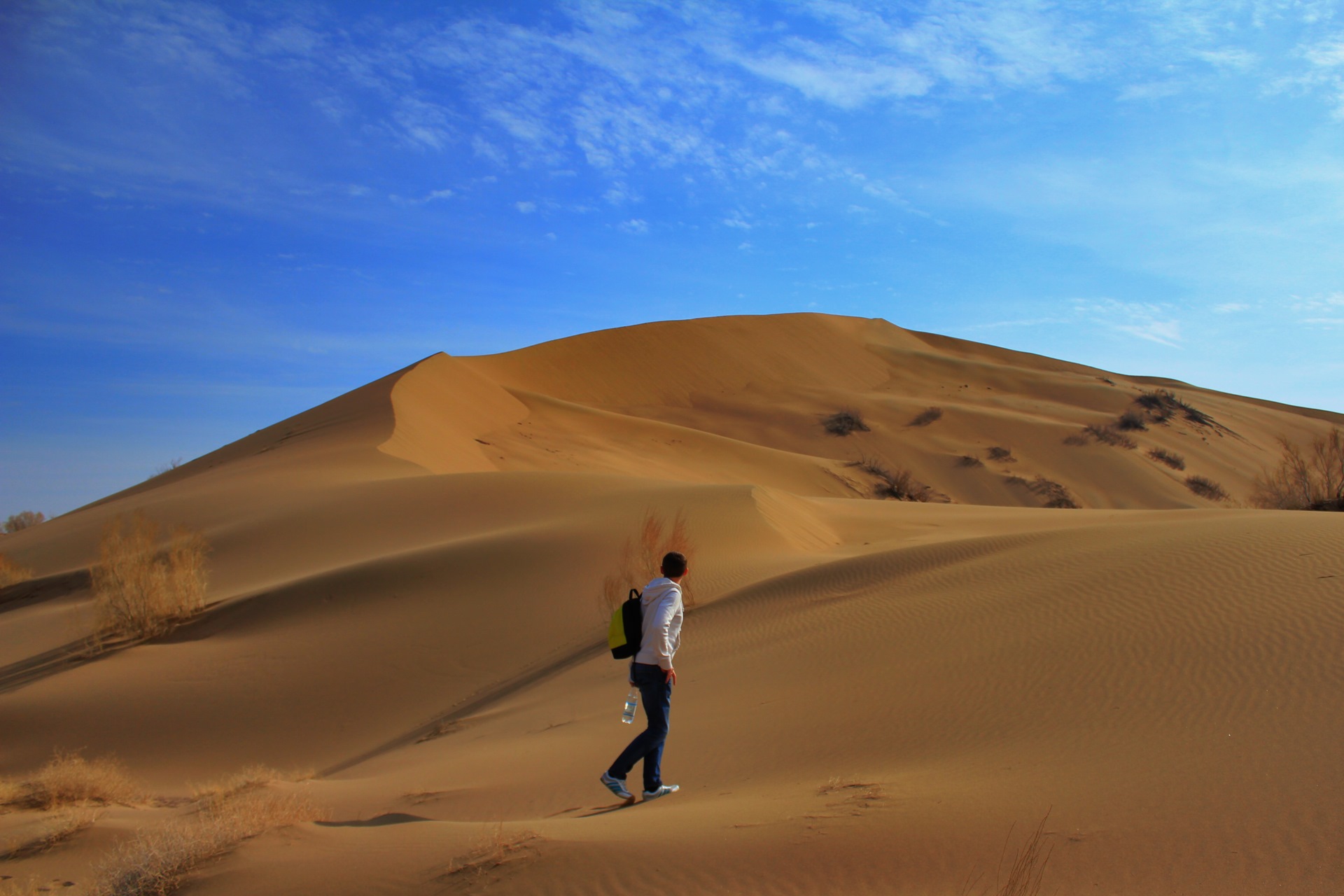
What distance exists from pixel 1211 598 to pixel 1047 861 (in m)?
5.35

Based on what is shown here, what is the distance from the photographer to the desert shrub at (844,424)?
39594mm

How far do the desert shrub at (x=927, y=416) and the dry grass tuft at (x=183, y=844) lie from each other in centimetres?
3765

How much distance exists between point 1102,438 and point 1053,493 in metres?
7.33

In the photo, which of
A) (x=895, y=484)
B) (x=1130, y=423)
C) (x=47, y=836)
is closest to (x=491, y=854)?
(x=47, y=836)

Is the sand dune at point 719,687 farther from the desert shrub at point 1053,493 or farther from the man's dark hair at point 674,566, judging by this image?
the desert shrub at point 1053,493

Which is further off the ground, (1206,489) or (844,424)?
(844,424)

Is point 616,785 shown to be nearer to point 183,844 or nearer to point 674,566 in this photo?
point 674,566

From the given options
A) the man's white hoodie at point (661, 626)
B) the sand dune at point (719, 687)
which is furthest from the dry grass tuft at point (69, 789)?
the man's white hoodie at point (661, 626)

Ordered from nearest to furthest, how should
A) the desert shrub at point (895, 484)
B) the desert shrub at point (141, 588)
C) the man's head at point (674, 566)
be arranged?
the man's head at point (674, 566), the desert shrub at point (141, 588), the desert shrub at point (895, 484)

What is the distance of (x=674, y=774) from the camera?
640 centimetres

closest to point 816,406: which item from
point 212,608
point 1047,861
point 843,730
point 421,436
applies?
point 421,436

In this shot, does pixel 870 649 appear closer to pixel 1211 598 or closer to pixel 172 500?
pixel 1211 598

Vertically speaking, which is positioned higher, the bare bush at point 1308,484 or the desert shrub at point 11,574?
the desert shrub at point 11,574

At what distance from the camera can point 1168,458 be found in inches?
1425
